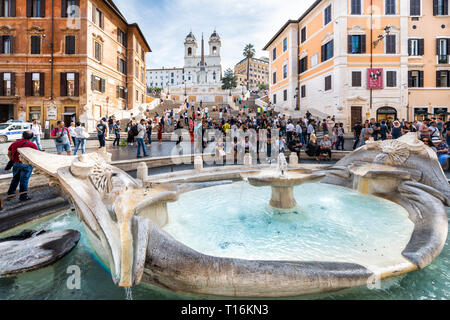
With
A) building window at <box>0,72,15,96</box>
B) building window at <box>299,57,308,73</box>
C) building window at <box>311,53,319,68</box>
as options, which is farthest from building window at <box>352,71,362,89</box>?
building window at <box>0,72,15,96</box>

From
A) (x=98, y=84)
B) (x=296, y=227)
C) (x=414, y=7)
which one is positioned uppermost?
(x=414, y=7)

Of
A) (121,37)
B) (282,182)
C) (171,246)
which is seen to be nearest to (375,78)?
(282,182)

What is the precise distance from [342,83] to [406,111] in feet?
22.5

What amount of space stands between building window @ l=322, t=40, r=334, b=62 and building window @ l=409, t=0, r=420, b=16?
26.8 feet

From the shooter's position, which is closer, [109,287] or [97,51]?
[109,287]

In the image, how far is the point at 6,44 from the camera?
83.4ft

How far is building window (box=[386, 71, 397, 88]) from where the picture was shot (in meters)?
24.0

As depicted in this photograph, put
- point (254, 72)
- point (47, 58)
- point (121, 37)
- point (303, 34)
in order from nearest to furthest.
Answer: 1. point (47, 58)
2. point (303, 34)
3. point (121, 37)
4. point (254, 72)

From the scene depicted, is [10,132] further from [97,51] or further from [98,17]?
[98,17]

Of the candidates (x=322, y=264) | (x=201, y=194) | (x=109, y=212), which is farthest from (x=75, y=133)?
(x=322, y=264)

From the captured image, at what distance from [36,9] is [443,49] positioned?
41.8 m

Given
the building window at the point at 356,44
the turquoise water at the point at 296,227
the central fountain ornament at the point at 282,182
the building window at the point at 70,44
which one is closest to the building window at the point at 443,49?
the building window at the point at 356,44

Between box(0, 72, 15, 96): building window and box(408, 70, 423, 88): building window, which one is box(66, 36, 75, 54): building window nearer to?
box(0, 72, 15, 96): building window

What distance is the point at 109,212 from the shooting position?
9.59 feet
